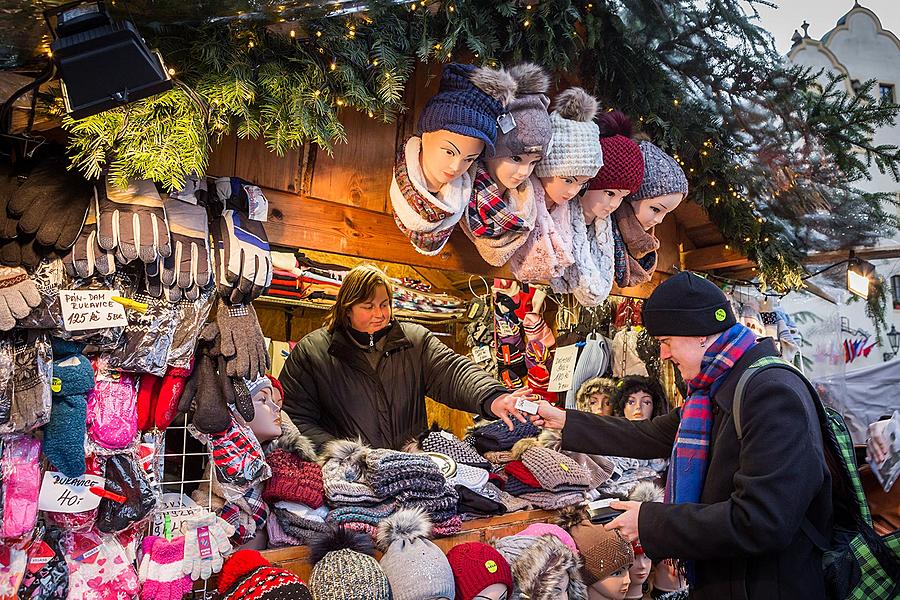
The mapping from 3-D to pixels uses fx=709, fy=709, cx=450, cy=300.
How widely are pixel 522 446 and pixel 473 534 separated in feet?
1.83

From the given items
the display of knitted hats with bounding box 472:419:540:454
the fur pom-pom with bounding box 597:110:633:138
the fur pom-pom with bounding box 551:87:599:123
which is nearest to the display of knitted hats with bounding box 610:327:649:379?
the display of knitted hats with bounding box 472:419:540:454

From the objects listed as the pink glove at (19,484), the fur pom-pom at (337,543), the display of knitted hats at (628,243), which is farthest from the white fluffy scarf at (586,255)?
the pink glove at (19,484)

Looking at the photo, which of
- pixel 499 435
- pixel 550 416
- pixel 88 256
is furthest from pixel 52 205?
pixel 499 435

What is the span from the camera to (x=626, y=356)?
4352 mm

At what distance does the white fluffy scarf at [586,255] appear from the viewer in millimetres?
3184

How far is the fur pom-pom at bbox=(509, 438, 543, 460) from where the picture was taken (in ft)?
10.6

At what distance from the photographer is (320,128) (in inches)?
87.0

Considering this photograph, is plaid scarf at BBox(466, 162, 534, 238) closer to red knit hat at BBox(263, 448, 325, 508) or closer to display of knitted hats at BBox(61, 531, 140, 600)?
red knit hat at BBox(263, 448, 325, 508)

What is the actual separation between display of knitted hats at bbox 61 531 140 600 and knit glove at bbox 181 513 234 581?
0.15 meters

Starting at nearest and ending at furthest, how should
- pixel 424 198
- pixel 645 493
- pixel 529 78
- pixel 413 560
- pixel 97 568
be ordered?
pixel 97 568
pixel 413 560
pixel 424 198
pixel 529 78
pixel 645 493

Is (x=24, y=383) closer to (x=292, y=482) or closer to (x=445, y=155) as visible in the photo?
(x=292, y=482)

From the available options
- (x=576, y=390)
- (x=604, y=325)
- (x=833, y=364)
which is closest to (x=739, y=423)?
(x=576, y=390)

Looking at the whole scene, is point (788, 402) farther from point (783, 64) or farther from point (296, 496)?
point (783, 64)

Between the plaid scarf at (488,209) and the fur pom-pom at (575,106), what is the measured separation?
458mm
